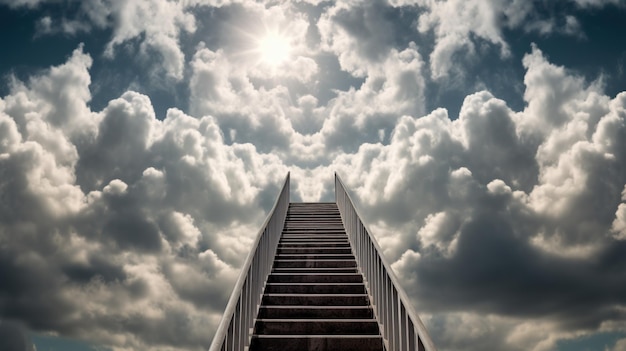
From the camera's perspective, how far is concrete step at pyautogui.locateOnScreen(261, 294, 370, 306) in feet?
24.9

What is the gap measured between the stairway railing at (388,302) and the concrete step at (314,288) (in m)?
0.28

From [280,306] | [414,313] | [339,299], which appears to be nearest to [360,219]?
[339,299]

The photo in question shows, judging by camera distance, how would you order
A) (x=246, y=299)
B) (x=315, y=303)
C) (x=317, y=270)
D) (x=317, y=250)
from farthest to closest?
(x=317, y=250) → (x=317, y=270) → (x=315, y=303) → (x=246, y=299)

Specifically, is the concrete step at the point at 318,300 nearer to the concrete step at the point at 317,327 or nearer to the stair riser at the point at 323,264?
the concrete step at the point at 317,327

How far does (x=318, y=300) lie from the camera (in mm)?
7590

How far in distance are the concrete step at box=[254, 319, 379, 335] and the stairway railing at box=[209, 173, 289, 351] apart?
221 mm

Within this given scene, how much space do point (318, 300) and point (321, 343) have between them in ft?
4.78

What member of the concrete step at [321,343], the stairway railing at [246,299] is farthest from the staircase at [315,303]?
the stairway railing at [246,299]

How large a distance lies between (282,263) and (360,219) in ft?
6.15

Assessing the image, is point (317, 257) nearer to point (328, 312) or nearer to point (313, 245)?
point (313, 245)

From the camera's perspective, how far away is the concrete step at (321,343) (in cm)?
611

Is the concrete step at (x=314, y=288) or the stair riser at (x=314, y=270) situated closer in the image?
the concrete step at (x=314, y=288)

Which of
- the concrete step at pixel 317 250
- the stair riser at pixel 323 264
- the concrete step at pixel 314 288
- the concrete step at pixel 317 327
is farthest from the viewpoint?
the concrete step at pixel 317 250

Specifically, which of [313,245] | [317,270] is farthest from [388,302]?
[313,245]
